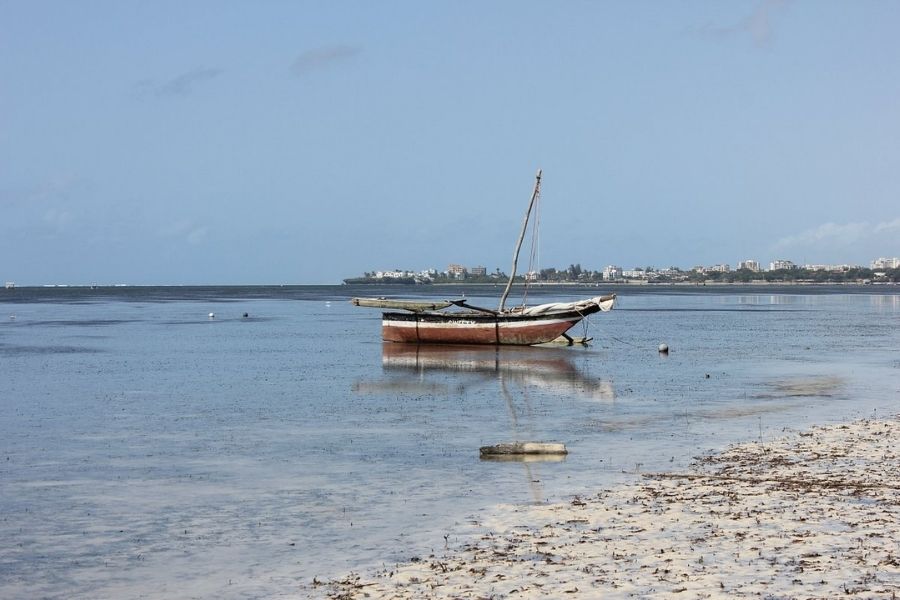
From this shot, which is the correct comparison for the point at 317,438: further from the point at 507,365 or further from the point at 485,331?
the point at 485,331

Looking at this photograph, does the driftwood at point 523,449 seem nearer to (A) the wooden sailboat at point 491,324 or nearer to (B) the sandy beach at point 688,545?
(B) the sandy beach at point 688,545

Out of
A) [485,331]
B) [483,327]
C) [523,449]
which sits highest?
[483,327]

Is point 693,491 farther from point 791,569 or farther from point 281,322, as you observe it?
point 281,322

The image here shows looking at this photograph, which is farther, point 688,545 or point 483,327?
point 483,327

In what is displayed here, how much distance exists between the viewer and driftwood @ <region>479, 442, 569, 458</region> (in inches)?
783

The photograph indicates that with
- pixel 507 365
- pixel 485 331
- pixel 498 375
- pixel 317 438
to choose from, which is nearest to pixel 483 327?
pixel 485 331

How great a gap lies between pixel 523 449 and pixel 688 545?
7.08m

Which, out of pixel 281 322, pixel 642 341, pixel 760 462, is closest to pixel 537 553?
pixel 760 462

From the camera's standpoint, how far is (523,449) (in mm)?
19938

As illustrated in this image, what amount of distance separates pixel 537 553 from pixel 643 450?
841cm

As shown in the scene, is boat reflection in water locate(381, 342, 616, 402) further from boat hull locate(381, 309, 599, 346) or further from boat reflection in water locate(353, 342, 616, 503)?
boat hull locate(381, 309, 599, 346)

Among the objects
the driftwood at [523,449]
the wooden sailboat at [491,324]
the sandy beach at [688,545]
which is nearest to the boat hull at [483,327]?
the wooden sailboat at [491,324]

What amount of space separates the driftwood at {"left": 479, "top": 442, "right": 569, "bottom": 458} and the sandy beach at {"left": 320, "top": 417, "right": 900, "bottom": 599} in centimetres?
232

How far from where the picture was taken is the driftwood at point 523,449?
19891 millimetres
